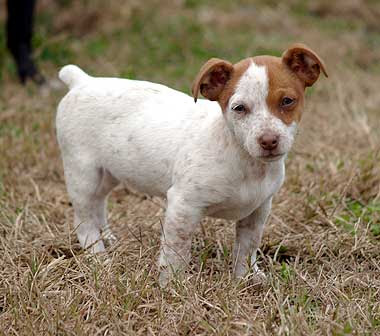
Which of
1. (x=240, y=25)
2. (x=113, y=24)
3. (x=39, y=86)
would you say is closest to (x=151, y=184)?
(x=39, y=86)

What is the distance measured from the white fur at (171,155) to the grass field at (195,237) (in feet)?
0.74

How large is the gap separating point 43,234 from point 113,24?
5653 millimetres

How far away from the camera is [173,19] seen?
951 cm

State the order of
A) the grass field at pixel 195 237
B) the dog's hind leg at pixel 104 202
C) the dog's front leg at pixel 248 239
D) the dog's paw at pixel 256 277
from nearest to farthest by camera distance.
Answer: the grass field at pixel 195 237
the dog's paw at pixel 256 277
the dog's front leg at pixel 248 239
the dog's hind leg at pixel 104 202

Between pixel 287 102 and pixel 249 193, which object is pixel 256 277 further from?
pixel 287 102

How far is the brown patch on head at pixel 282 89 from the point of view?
300cm

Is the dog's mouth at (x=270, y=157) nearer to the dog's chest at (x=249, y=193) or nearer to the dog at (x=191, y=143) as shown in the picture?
the dog at (x=191, y=143)

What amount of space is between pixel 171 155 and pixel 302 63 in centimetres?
80

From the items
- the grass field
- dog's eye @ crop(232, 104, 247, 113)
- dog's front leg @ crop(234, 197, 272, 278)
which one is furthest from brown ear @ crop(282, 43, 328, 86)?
the grass field

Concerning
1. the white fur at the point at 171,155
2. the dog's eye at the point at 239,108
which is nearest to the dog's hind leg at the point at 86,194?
the white fur at the point at 171,155

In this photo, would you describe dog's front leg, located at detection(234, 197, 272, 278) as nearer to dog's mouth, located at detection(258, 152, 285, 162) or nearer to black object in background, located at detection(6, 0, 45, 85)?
dog's mouth, located at detection(258, 152, 285, 162)

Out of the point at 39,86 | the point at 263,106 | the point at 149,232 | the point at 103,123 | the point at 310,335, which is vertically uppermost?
the point at 263,106

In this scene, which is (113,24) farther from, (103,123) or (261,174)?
(261,174)

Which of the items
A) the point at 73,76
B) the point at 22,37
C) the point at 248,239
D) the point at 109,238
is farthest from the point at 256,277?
the point at 22,37
